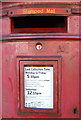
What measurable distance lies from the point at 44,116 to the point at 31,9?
119 centimetres

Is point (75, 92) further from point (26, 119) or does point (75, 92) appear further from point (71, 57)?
point (26, 119)

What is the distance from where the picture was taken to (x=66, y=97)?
83.5 inches

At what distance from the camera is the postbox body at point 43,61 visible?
2062 mm

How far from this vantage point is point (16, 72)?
2141 mm

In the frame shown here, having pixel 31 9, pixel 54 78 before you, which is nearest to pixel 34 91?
pixel 54 78

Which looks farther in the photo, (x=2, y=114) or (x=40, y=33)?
(x=2, y=114)

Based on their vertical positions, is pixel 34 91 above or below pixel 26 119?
above

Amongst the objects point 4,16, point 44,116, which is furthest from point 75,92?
point 4,16

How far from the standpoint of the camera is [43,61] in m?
2.08

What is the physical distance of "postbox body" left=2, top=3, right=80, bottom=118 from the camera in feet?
6.77

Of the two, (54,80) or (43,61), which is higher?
(43,61)

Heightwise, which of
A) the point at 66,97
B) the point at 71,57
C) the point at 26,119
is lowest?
the point at 26,119

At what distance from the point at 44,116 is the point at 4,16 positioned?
122 cm

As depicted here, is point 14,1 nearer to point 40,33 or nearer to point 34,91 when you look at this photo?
point 40,33
